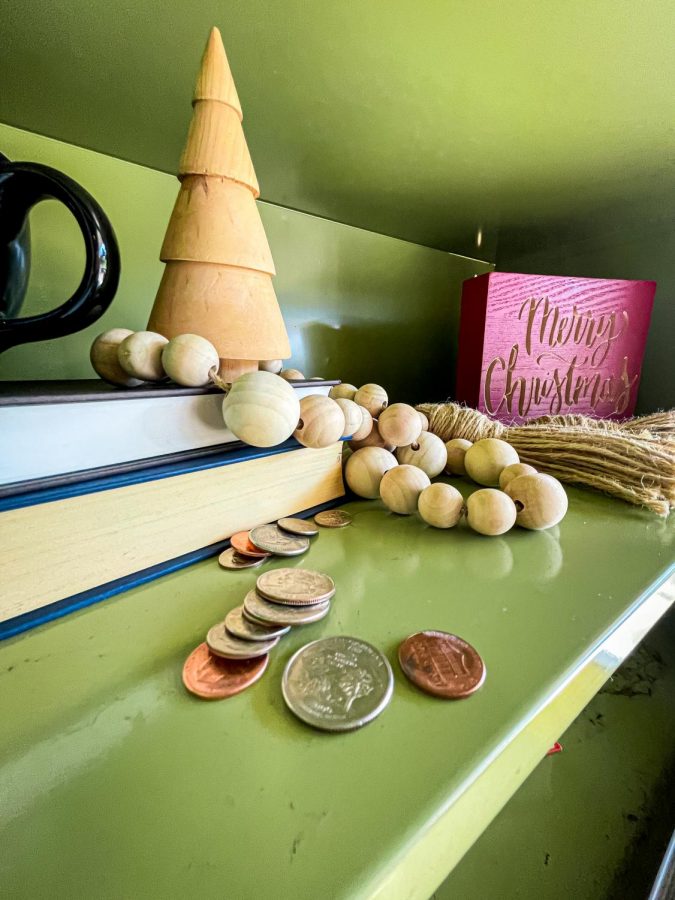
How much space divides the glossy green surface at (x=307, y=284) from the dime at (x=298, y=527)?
0.34 metres

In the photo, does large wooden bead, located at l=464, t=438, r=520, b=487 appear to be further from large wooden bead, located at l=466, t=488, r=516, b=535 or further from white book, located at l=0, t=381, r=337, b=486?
white book, located at l=0, t=381, r=337, b=486

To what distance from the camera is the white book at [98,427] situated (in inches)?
8.4

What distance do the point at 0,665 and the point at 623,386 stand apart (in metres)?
0.84

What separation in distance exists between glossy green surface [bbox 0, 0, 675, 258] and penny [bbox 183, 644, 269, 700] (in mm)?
447

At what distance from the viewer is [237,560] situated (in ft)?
0.97

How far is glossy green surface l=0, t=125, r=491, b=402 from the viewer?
45 centimetres

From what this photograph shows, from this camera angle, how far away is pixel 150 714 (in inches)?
6.9

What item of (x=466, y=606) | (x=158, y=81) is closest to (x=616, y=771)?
(x=466, y=606)

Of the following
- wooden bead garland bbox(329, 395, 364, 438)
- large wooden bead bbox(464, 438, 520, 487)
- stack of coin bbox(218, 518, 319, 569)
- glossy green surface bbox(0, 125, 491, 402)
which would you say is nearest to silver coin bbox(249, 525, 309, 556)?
stack of coin bbox(218, 518, 319, 569)

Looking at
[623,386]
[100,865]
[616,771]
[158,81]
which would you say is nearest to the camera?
[100,865]

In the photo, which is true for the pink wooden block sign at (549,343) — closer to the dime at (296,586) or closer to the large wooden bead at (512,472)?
the large wooden bead at (512,472)

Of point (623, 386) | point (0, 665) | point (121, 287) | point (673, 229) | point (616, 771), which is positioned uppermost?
point (673, 229)

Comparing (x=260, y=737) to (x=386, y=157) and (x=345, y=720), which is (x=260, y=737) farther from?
(x=386, y=157)

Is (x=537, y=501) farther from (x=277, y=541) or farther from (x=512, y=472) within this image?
(x=277, y=541)
